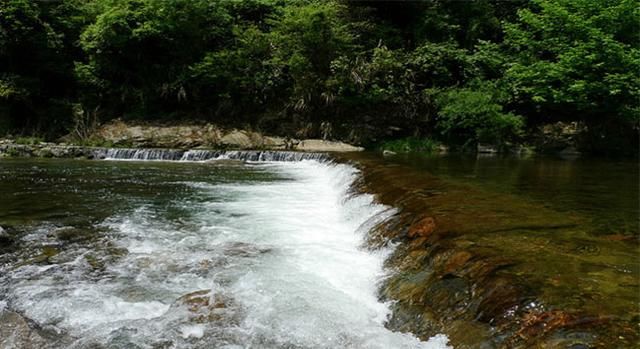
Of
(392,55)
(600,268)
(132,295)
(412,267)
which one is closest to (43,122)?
(392,55)

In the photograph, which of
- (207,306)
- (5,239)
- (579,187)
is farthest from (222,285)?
(579,187)

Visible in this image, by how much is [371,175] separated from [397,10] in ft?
56.8

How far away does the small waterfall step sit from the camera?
1861 cm

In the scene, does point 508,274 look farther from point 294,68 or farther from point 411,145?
point 294,68

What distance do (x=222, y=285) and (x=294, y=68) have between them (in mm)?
18063

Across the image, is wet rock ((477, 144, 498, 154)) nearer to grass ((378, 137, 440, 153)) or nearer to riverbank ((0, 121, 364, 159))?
grass ((378, 137, 440, 153))

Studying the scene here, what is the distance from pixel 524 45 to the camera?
20516 millimetres

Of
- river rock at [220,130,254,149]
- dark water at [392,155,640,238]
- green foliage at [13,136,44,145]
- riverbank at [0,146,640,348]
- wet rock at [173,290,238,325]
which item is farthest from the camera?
river rock at [220,130,254,149]

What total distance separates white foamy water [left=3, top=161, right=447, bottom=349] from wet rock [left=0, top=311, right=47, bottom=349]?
0.53 feet

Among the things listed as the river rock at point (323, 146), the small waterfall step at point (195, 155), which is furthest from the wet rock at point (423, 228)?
the river rock at point (323, 146)

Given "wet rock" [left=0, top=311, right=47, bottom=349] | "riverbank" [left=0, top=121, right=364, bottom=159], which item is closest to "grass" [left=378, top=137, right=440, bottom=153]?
"riverbank" [left=0, top=121, right=364, bottom=159]

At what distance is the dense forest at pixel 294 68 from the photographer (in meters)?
20.1

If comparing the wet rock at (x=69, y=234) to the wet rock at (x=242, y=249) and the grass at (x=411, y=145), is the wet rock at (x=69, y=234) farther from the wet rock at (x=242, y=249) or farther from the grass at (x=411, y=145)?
the grass at (x=411, y=145)

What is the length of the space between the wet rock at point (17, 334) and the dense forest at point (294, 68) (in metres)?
18.1
